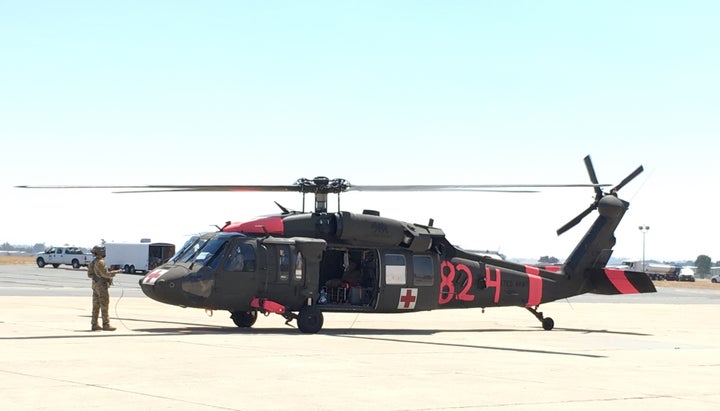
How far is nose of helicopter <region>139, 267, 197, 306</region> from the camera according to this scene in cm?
2300

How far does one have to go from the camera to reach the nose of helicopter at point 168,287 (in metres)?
23.0

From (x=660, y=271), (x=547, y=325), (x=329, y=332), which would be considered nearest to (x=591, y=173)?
(x=547, y=325)

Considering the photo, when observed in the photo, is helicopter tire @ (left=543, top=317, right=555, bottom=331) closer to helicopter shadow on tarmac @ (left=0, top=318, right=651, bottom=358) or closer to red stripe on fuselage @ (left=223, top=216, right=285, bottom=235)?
helicopter shadow on tarmac @ (left=0, top=318, right=651, bottom=358)

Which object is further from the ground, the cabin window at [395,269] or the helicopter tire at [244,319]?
the cabin window at [395,269]

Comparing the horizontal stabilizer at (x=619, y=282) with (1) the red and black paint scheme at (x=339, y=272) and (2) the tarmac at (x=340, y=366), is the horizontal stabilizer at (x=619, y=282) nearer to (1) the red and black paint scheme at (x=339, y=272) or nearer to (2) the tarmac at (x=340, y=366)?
(1) the red and black paint scheme at (x=339, y=272)

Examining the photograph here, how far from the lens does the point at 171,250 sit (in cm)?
8594

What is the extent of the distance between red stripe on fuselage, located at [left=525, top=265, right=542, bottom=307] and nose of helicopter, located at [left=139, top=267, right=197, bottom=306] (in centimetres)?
1133

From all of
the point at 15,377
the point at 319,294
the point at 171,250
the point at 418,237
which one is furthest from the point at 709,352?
the point at 171,250

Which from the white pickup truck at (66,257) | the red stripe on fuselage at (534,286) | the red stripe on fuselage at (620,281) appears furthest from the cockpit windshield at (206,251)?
the white pickup truck at (66,257)

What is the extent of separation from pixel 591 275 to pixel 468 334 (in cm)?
642

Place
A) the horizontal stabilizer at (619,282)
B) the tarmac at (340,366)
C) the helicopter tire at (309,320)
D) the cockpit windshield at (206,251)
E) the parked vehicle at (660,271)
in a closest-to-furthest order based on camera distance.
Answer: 1. the tarmac at (340,366)
2. the cockpit windshield at (206,251)
3. the helicopter tire at (309,320)
4. the horizontal stabilizer at (619,282)
5. the parked vehicle at (660,271)

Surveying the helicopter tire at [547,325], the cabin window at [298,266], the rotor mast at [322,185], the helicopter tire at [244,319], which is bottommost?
the helicopter tire at [547,325]

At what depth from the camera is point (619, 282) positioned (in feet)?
99.9

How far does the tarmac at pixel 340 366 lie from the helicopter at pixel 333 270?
889 millimetres
